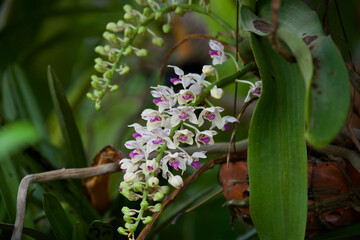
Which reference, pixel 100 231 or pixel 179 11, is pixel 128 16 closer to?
pixel 179 11

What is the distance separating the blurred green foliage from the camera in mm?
701

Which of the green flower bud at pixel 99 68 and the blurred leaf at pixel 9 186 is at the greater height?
the green flower bud at pixel 99 68

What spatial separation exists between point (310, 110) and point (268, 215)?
18cm

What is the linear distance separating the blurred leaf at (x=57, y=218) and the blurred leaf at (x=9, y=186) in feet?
0.25

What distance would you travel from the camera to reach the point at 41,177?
552mm

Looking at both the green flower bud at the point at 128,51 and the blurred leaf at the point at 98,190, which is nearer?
the green flower bud at the point at 128,51

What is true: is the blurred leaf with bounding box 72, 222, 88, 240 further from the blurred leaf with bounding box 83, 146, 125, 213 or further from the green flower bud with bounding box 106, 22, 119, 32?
the green flower bud with bounding box 106, 22, 119, 32

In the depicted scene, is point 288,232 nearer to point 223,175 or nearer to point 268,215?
point 268,215

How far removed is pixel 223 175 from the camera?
64cm

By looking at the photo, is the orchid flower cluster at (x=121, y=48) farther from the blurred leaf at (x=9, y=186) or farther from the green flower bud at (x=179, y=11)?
the blurred leaf at (x=9, y=186)

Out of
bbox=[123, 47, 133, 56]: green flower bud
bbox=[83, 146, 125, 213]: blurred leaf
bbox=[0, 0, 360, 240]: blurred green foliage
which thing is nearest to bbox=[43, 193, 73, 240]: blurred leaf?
bbox=[0, 0, 360, 240]: blurred green foliage


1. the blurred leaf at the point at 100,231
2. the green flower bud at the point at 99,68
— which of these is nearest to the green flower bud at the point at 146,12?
the green flower bud at the point at 99,68

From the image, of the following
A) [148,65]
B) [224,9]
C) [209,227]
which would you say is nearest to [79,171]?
[209,227]

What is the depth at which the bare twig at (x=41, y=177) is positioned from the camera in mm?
504
